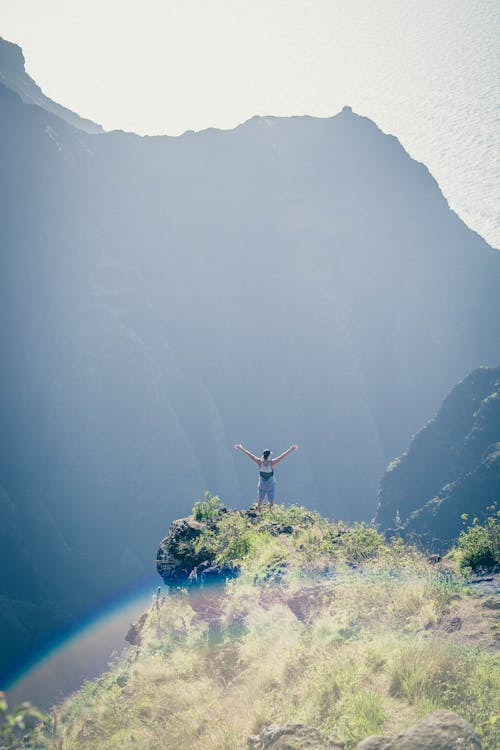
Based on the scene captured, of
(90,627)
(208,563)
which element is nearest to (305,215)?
(90,627)

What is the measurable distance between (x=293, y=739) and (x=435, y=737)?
1362mm

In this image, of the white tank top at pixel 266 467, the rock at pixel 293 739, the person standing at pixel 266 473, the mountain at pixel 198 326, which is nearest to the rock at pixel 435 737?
the rock at pixel 293 739

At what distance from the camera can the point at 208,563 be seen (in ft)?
31.6

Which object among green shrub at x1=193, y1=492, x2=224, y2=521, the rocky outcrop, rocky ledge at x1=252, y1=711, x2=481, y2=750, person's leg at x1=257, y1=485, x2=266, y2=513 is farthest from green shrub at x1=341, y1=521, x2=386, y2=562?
rocky ledge at x1=252, y1=711, x2=481, y2=750

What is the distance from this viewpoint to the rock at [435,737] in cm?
329

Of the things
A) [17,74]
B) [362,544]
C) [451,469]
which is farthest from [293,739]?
[17,74]

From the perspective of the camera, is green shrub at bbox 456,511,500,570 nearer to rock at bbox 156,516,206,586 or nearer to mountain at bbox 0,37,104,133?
rock at bbox 156,516,206,586

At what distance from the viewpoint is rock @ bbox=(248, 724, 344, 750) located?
3.97m

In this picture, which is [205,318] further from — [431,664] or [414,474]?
[431,664]

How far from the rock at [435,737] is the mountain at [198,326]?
51851 millimetres

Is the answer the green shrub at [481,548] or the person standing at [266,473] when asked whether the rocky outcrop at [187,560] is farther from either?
the green shrub at [481,548]

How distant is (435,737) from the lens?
3328mm

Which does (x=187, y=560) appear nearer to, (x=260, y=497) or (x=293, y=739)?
(x=260, y=497)

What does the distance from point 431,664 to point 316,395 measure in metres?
87.3
